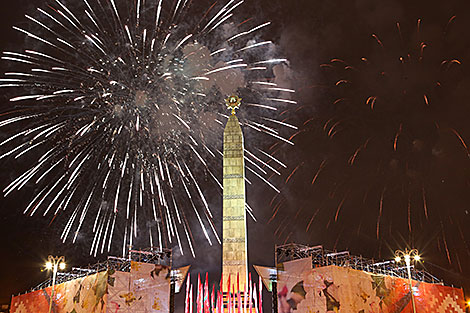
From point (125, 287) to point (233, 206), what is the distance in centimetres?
1089

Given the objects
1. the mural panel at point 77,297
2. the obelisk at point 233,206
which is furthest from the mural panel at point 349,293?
the mural panel at point 77,297

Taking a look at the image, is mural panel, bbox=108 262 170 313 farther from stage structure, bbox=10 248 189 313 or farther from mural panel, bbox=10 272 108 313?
mural panel, bbox=10 272 108 313

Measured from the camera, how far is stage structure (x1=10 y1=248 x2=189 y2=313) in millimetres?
31781

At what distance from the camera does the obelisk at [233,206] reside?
36.9 m

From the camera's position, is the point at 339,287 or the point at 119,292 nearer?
the point at 119,292

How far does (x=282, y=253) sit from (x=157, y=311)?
10.3 meters

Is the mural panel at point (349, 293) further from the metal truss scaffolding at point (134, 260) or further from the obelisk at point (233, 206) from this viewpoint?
the metal truss scaffolding at point (134, 260)

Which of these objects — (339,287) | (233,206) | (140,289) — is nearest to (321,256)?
(339,287)

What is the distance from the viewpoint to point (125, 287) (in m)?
32.3

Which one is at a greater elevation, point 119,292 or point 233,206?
point 233,206

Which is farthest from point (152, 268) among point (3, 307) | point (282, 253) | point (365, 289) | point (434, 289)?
point (3, 307)

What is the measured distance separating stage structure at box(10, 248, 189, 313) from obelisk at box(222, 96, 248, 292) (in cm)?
461

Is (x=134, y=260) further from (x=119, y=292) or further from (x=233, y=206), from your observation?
(x=233, y=206)

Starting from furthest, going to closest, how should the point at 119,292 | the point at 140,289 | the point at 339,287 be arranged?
the point at 339,287 < the point at 140,289 < the point at 119,292
